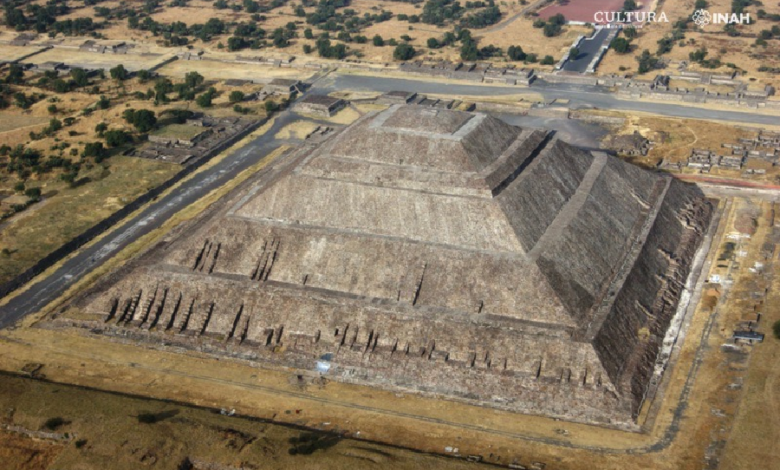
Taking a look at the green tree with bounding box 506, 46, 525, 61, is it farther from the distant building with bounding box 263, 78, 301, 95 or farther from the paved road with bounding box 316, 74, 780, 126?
the distant building with bounding box 263, 78, 301, 95

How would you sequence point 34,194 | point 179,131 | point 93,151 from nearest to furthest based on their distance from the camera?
point 34,194
point 93,151
point 179,131

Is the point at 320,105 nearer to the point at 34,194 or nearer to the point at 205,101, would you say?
the point at 205,101

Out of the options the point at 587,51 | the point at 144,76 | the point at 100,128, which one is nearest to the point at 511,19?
the point at 587,51

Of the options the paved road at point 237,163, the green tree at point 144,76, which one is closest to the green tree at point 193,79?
the green tree at point 144,76

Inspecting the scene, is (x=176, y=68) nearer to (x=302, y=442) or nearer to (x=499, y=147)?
(x=499, y=147)

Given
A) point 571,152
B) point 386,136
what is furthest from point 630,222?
point 386,136

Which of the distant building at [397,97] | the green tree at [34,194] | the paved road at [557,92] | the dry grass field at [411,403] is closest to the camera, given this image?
the dry grass field at [411,403]

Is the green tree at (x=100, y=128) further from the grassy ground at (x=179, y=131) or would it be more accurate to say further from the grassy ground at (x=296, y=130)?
the grassy ground at (x=296, y=130)

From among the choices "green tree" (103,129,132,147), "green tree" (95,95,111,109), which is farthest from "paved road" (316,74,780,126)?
"green tree" (103,129,132,147)
